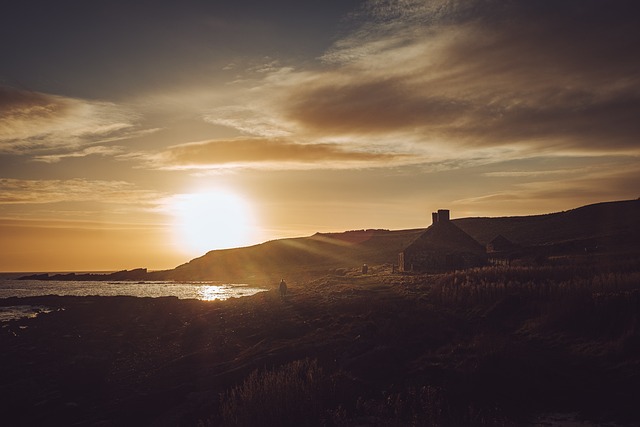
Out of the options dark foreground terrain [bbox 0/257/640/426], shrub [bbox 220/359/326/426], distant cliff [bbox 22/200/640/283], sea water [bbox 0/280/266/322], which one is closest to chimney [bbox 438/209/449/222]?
distant cliff [bbox 22/200/640/283]

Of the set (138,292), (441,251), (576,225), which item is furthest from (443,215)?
(576,225)

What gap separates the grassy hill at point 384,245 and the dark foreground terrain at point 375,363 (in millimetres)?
33642

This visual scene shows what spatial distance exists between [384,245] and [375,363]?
476 feet

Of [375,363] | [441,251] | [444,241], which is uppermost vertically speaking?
[444,241]

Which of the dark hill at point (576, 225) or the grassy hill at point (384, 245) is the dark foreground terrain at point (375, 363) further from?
the dark hill at point (576, 225)

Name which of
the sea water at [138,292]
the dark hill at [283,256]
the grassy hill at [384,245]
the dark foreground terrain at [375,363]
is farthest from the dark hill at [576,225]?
the dark foreground terrain at [375,363]

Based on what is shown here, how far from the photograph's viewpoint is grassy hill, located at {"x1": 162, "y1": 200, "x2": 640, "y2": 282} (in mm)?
87500

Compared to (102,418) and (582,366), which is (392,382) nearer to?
(582,366)

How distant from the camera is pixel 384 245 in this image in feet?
528

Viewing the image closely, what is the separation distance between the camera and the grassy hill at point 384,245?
87500 mm

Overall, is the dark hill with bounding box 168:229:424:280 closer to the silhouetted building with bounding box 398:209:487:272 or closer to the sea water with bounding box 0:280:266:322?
the sea water with bounding box 0:280:266:322

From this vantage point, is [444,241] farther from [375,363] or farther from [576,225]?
[576,225]

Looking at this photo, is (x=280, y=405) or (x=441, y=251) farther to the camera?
(x=441, y=251)

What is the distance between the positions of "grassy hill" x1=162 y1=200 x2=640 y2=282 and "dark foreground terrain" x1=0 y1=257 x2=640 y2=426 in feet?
110
